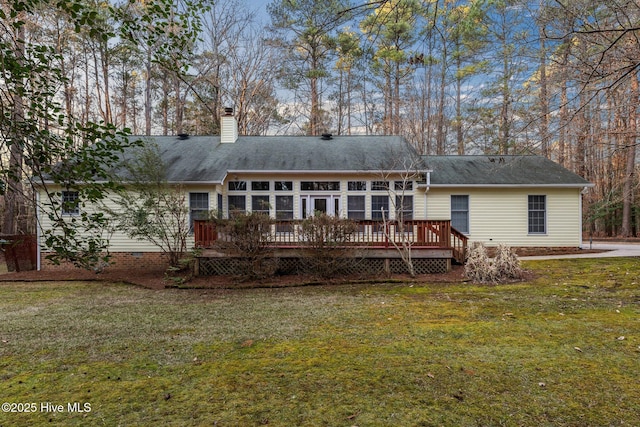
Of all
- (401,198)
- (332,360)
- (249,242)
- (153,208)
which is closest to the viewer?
(332,360)

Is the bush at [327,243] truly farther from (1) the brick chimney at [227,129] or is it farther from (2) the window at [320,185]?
(1) the brick chimney at [227,129]

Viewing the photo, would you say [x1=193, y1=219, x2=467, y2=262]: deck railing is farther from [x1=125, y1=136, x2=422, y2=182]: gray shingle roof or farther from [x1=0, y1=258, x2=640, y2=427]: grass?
[x1=0, y1=258, x2=640, y2=427]: grass

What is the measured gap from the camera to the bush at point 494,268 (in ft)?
26.6

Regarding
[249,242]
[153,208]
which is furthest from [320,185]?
[153,208]

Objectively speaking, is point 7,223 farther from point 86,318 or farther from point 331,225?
point 331,225

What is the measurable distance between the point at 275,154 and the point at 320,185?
7.64 feet

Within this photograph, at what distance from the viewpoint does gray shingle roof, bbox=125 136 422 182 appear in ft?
38.1

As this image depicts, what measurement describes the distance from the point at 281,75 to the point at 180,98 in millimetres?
6926

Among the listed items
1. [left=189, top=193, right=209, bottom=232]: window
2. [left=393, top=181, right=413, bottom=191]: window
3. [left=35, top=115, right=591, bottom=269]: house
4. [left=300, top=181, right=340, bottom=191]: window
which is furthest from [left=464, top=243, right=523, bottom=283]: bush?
[left=189, top=193, right=209, bottom=232]: window

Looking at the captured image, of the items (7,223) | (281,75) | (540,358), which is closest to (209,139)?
(281,75)

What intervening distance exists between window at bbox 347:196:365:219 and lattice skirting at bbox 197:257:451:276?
2.71 meters

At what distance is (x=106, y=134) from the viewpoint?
2486 mm

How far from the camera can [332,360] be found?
12.4ft

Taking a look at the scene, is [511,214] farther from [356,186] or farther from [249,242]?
[249,242]
